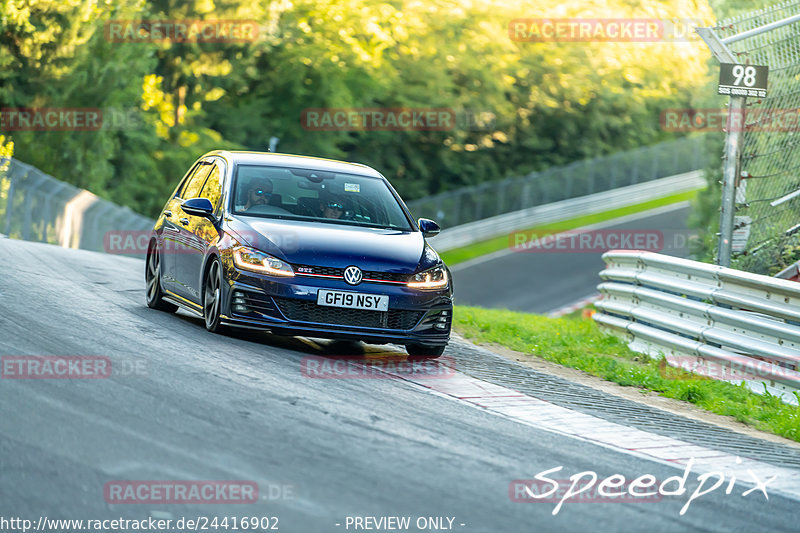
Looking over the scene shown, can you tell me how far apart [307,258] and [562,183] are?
43.9 meters

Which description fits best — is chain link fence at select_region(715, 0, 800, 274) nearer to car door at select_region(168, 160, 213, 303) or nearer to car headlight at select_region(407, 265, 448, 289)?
car headlight at select_region(407, 265, 448, 289)

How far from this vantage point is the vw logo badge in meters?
9.29

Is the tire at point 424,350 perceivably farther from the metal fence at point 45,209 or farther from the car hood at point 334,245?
the metal fence at point 45,209

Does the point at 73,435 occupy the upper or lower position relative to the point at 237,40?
lower

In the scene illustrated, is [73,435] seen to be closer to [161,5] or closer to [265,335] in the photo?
[265,335]

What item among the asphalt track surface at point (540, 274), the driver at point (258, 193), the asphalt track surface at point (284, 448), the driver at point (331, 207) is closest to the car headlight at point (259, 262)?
the asphalt track surface at point (284, 448)

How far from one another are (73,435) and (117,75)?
29.5 meters

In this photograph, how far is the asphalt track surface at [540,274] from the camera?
33.8 meters

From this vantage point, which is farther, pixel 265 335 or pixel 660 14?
pixel 660 14

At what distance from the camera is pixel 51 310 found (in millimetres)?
10031

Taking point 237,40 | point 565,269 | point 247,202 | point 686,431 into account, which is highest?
point 237,40

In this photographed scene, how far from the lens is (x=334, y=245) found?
9500 mm

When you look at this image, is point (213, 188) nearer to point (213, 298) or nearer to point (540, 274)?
point (213, 298)

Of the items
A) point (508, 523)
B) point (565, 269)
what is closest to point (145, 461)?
point (508, 523)
